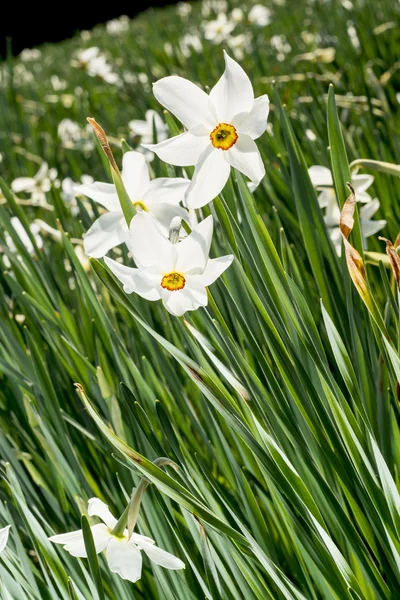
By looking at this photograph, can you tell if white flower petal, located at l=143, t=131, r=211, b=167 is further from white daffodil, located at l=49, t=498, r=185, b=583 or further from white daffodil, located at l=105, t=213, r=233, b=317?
white daffodil, located at l=49, t=498, r=185, b=583

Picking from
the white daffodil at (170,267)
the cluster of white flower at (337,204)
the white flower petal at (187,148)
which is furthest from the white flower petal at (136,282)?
the cluster of white flower at (337,204)

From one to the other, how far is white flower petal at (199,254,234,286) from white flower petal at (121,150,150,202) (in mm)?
191

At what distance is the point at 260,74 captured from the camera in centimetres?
247

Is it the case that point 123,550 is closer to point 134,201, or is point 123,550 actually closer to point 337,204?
point 134,201

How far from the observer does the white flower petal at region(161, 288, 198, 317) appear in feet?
2.07

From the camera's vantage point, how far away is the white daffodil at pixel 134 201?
743 mm

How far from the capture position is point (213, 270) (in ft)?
2.06

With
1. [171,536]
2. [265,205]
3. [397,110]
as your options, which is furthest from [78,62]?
[171,536]

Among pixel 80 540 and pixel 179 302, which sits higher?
pixel 179 302

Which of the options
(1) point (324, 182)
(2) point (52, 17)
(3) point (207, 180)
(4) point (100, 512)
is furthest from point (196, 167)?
(2) point (52, 17)

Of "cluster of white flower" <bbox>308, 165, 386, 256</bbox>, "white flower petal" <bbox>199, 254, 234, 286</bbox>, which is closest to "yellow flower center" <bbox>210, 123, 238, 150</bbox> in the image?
"white flower petal" <bbox>199, 254, 234, 286</bbox>

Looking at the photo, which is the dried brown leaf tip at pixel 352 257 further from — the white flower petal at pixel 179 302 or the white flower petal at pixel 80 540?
the white flower petal at pixel 80 540

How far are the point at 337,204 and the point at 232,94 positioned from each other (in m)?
0.46

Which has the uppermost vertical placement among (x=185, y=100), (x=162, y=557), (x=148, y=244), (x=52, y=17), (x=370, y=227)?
(x=52, y=17)
